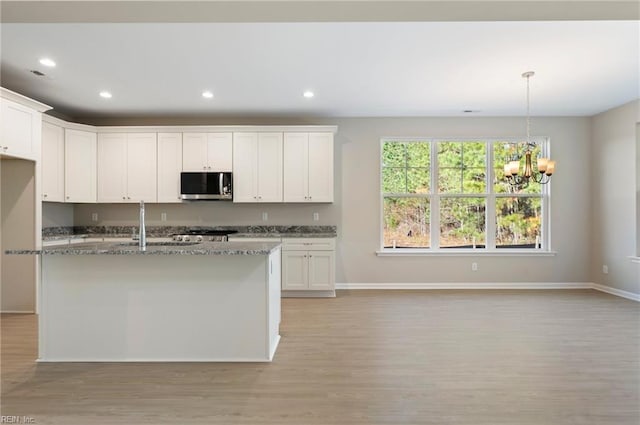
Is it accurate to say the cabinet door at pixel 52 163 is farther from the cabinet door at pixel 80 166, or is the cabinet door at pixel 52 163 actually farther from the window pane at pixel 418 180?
the window pane at pixel 418 180

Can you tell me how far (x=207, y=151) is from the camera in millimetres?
5645

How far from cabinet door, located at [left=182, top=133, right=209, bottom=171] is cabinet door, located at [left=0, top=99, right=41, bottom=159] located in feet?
5.84

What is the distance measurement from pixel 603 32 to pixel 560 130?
3.16m

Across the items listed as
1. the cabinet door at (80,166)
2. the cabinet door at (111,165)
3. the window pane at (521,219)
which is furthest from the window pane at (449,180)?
the cabinet door at (80,166)

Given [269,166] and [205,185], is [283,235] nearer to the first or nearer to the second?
[269,166]

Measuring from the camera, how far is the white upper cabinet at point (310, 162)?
18.4ft

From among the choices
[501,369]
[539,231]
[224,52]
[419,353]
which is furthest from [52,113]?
[539,231]

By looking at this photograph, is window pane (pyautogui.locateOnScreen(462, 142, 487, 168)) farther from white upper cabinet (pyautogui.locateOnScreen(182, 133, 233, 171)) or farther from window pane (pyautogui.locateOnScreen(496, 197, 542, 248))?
white upper cabinet (pyautogui.locateOnScreen(182, 133, 233, 171))

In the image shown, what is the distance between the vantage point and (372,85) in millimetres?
4527

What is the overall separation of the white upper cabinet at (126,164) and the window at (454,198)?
359cm

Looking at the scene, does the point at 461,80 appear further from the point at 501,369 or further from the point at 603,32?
the point at 501,369

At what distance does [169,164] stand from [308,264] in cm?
258

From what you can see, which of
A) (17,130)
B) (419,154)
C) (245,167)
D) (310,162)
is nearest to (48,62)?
(17,130)

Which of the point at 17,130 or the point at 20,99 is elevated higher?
the point at 20,99
